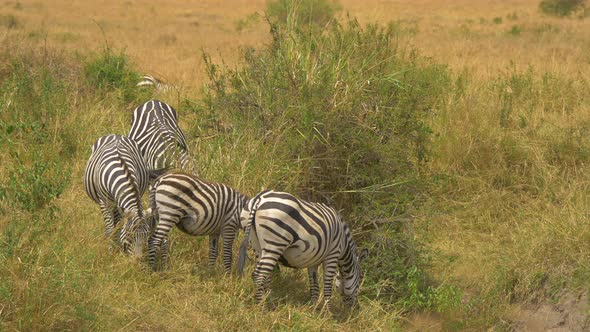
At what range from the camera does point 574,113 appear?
1104 centimetres

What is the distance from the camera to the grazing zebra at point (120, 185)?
19.7 feet

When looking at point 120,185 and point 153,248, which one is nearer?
point 153,248

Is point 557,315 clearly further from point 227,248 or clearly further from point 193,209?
point 193,209

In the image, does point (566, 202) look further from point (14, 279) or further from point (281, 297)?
point (14, 279)

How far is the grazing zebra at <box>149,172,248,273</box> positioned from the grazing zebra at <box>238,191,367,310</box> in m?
0.30

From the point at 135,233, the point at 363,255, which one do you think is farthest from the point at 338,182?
the point at 135,233

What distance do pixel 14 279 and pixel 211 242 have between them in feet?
6.35

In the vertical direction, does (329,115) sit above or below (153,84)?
above

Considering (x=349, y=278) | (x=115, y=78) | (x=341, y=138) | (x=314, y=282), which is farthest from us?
(x=115, y=78)

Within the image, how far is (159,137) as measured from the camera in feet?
26.5

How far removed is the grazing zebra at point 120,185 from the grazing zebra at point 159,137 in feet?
1.45

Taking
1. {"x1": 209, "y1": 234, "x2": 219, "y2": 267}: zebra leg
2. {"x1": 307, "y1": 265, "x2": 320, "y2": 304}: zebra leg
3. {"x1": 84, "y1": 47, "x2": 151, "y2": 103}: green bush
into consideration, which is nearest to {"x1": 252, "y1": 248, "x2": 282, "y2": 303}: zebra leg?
{"x1": 307, "y1": 265, "x2": 320, "y2": 304}: zebra leg

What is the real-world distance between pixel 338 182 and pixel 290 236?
1.83 meters

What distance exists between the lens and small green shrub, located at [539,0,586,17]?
32722mm
